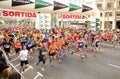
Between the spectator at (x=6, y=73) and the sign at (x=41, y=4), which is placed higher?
the sign at (x=41, y=4)

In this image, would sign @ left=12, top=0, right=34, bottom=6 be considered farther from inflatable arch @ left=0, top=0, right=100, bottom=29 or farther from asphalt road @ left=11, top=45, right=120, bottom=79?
asphalt road @ left=11, top=45, right=120, bottom=79

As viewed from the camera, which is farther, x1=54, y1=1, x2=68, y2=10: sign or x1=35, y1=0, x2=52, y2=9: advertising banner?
x1=54, y1=1, x2=68, y2=10: sign

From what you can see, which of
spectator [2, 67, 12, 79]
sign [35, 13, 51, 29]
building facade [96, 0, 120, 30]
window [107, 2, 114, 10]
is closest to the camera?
spectator [2, 67, 12, 79]

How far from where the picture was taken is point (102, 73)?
15789 millimetres

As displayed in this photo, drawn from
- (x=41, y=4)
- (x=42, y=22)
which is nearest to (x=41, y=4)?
(x=41, y=4)

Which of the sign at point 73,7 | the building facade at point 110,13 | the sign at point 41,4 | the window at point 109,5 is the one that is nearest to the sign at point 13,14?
the sign at point 73,7

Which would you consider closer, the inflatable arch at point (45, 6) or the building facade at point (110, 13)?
the inflatable arch at point (45, 6)

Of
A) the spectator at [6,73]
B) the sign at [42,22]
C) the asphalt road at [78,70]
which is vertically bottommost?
the asphalt road at [78,70]

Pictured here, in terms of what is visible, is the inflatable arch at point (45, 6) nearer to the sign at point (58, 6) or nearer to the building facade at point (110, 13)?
the sign at point (58, 6)

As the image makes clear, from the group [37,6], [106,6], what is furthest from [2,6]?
[106,6]

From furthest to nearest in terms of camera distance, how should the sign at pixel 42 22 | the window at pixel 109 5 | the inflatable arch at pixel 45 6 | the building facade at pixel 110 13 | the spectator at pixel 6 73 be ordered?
the window at pixel 109 5 → the building facade at pixel 110 13 → the sign at pixel 42 22 → the inflatable arch at pixel 45 6 → the spectator at pixel 6 73

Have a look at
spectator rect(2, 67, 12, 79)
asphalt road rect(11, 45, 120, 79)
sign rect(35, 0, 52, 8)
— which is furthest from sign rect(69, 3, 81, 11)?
spectator rect(2, 67, 12, 79)

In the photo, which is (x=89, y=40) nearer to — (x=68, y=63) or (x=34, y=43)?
(x=34, y=43)

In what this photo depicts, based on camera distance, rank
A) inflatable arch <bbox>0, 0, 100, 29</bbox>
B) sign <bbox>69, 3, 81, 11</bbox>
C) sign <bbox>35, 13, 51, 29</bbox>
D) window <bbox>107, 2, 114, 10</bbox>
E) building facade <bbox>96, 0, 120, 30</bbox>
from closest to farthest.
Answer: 1. inflatable arch <bbox>0, 0, 100, 29</bbox>
2. sign <bbox>69, 3, 81, 11</bbox>
3. sign <bbox>35, 13, 51, 29</bbox>
4. building facade <bbox>96, 0, 120, 30</bbox>
5. window <bbox>107, 2, 114, 10</bbox>
